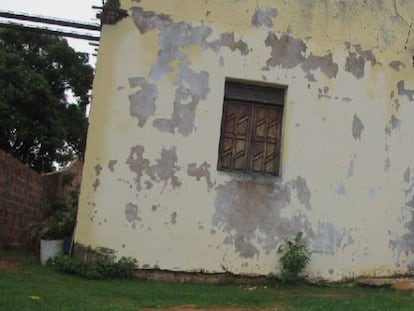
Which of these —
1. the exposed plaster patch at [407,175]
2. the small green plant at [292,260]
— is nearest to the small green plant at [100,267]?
the small green plant at [292,260]

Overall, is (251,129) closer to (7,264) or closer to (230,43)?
(230,43)

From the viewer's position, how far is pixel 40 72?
29.8 metres

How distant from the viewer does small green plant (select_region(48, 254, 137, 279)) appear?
9.48 m

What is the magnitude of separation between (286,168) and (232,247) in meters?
1.62

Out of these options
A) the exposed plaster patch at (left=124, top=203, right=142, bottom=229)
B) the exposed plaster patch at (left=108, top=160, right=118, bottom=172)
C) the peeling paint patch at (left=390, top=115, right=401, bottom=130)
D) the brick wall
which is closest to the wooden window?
the exposed plaster patch at (left=124, top=203, right=142, bottom=229)

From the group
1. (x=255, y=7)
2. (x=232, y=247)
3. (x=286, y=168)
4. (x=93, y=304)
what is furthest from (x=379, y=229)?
(x=93, y=304)

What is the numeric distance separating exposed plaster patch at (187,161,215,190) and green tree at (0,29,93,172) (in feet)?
57.4

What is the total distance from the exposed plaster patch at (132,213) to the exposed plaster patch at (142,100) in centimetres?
133

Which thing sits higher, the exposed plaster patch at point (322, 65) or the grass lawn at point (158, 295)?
the exposed plaster patch at point (322, 65)

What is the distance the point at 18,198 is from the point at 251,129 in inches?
269

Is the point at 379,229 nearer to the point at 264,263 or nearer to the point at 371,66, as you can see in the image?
the point at 264,263

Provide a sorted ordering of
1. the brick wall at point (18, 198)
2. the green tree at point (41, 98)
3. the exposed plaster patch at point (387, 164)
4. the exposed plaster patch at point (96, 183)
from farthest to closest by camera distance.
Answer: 1. the green tree at point (41, 98)
2. the brick wall at point (18, 198)
3. the exposed plaster patch at point (387, 164)
4. the exposed plaster patch at point (96, 183)

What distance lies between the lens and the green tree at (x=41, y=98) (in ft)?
87.7

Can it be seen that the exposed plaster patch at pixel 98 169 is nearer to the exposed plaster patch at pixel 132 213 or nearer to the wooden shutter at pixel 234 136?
the exposed plaster patch at pixel 132 213
